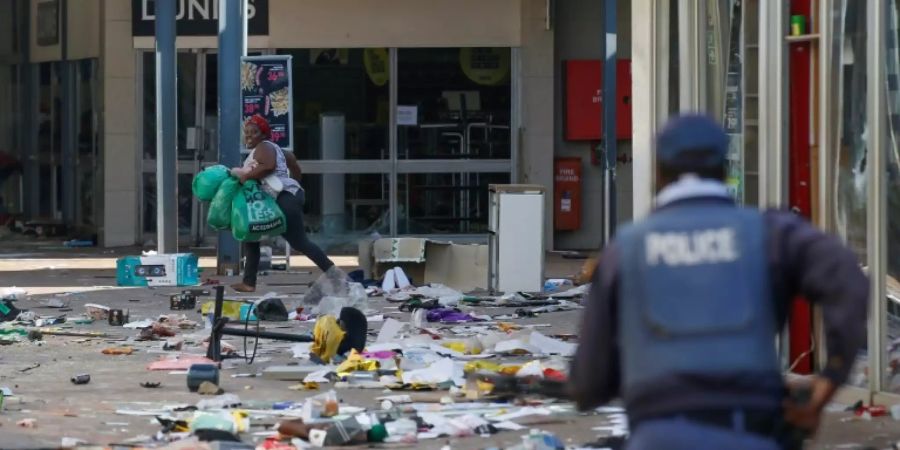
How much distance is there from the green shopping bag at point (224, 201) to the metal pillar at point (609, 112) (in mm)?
5863

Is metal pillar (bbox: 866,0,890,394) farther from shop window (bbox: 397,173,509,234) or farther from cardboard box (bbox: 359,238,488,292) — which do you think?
shop window (bbox: 397,173,509,234)

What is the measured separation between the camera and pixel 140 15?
938 inches

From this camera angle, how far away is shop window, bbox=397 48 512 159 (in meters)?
23.9

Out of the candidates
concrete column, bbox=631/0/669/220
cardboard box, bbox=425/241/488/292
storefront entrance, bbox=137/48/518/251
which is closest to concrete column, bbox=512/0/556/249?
storefront entrance, bbox=137/48/518/251

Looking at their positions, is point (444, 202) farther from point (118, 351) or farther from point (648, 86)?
point (118, 351)

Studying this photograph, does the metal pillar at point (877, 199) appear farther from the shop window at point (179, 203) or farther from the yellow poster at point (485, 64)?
the shop window at point (179, 203)

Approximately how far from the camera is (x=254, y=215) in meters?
16.8

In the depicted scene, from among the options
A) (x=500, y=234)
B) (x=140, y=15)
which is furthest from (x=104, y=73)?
(x=500, y=234)

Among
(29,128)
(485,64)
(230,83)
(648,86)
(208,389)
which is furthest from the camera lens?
(29,128)

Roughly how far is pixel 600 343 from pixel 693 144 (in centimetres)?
55

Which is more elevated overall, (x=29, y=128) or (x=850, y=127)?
(x=29, y=128)

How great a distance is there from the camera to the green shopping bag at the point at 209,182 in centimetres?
1717

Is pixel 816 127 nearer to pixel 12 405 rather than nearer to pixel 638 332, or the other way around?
pixel 12 405

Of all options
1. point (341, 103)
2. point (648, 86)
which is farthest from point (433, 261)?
point (341, 103)
